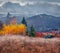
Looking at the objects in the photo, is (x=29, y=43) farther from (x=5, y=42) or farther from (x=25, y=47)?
(x=5, y=42)

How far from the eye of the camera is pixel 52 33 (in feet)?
14.8

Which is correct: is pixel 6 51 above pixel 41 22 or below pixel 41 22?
below

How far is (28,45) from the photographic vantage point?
4246 millimetres

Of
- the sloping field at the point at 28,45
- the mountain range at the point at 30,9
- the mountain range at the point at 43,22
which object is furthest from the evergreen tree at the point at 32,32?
the mountain range at the point at 30,9

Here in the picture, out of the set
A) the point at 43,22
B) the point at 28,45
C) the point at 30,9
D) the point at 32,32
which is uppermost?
the point at 30,9

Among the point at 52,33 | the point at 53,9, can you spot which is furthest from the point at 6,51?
the point at 53,9

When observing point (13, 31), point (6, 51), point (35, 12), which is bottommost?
point (6, 51)

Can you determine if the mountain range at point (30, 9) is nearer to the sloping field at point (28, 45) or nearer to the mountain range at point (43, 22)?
the mountain range at point (43, 22)

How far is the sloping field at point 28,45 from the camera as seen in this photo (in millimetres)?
4211

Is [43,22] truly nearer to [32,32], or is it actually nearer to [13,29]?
[32,32]

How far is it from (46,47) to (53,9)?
3.07ft

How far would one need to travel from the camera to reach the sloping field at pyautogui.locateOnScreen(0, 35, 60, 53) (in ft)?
13.8

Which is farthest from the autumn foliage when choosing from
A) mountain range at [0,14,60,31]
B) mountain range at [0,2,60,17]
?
mountain range at [0,2,60,17]

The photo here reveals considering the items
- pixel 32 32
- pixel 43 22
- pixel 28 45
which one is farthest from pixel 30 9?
pixel 28 45
